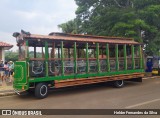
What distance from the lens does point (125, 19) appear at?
19.7 meters

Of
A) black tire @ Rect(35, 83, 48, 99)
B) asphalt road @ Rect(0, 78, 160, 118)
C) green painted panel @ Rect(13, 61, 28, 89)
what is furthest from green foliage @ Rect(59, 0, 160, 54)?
green painted panel @ Rect(13, 61, 28, 89)

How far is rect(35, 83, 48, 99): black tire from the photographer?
10.6 m

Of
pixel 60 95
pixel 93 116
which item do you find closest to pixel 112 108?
pixel 93 116

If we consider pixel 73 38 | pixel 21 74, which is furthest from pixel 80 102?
pixel 73 38

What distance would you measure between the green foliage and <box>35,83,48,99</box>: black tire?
987 cm

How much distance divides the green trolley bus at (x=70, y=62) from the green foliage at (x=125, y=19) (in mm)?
4069

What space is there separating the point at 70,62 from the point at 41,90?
2.18 meters

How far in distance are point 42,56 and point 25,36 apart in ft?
4.69

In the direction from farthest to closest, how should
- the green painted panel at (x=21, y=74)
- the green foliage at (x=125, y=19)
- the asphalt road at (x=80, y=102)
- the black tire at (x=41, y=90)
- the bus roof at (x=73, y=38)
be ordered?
the green foliage at (x=125, y=19), the bus roof at (x=73, y=38), the black tire at (x=41, y=90), the green painted panel at (x=21, y=74), the asphalt road at (x=80, y=102)

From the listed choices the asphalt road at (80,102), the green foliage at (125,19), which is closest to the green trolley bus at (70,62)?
the asphalt road at (80,102)

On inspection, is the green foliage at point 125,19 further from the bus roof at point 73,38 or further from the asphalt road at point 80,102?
the asphalt road at point 80,102

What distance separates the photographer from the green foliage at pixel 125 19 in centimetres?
1912

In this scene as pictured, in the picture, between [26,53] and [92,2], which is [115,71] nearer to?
[26,53]

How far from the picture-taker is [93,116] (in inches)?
297
